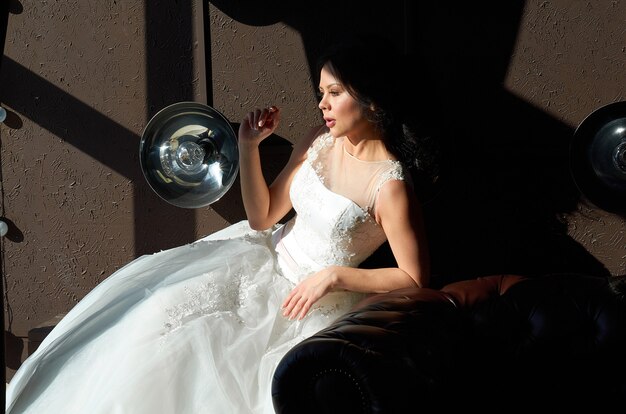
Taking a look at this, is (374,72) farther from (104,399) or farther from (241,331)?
(104,399)

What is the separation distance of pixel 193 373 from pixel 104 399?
0.74 ft

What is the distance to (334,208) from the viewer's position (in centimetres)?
231

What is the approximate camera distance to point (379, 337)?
5.25 ft

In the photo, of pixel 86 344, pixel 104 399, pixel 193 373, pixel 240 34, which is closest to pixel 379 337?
pixel 193 373

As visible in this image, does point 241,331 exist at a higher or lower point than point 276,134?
lower

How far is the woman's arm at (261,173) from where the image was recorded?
8.21 feet

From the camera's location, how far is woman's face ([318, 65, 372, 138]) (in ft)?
7.52

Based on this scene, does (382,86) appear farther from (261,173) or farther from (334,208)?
(261,173)

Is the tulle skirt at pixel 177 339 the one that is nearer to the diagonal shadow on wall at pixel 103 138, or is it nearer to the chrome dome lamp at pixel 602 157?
the diagonal shadow on wall at pixel 103 138

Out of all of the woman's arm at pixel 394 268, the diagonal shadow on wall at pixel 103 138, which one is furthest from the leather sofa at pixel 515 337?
the diagonal shadow on wall at pixel 103 138

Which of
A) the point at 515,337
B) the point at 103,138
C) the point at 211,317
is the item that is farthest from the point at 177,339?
the point at 103,138

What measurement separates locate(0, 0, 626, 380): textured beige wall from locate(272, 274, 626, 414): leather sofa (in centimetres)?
70

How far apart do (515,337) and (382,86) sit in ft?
2.85

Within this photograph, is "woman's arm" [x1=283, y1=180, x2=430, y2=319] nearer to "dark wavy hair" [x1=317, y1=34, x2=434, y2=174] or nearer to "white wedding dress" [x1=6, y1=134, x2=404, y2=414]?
"white wedding dress" [x1=6, y1=134, x2=404, y2=414]
